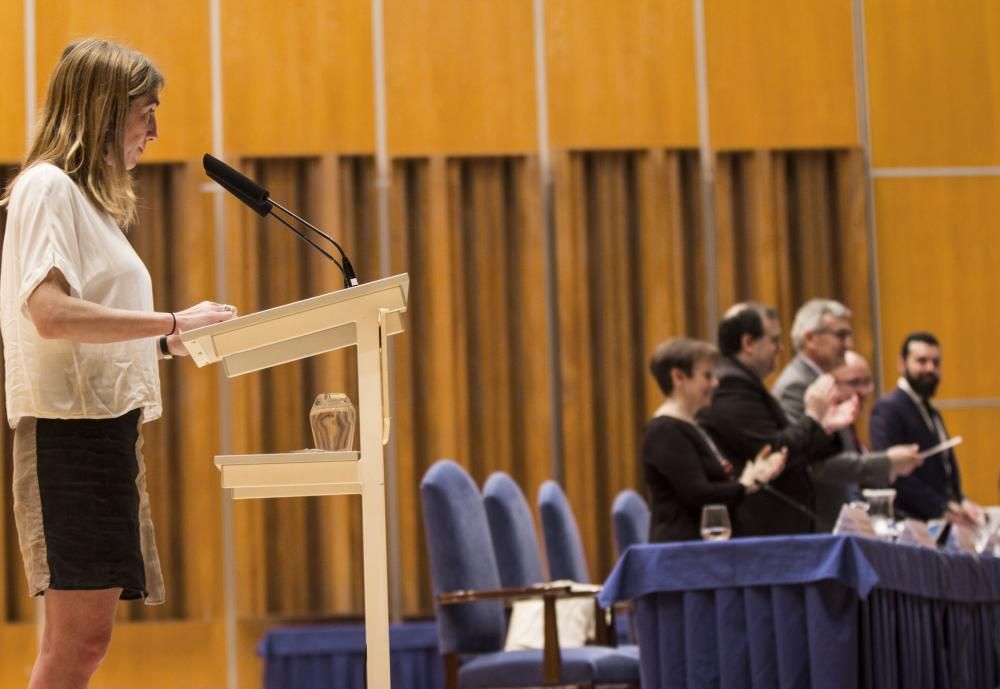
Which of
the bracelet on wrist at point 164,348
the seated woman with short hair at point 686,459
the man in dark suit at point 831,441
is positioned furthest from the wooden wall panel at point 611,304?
the bracelet on wrist at point 164,348

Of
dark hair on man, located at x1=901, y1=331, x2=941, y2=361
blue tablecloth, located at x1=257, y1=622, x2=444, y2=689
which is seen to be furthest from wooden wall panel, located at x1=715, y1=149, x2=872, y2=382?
blue tablecloth, located at x1=257, y1=622, x2=444, y2=689

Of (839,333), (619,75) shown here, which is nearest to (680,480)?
(839,333)

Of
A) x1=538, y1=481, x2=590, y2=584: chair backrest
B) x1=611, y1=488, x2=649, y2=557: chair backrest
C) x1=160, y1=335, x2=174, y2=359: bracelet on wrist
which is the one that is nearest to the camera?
x1=160, y1=335, x2=174, y2=359: bracelet on wrist

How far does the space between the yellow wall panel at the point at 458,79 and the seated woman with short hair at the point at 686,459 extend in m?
2.09

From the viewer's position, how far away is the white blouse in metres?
2.06

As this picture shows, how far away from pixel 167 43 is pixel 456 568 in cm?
300

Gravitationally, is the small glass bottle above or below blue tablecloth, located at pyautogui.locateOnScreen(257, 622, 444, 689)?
above

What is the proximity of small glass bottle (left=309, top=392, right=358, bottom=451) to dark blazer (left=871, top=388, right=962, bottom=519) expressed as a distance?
13.0 ft

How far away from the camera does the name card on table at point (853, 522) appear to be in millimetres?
3541

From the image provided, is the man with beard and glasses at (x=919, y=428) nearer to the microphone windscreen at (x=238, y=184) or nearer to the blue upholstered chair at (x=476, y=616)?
the blue upholstered chair at (x=476, y=616)

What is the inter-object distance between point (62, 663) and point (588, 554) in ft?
13.3

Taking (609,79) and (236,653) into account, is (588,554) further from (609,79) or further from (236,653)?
(609,79)

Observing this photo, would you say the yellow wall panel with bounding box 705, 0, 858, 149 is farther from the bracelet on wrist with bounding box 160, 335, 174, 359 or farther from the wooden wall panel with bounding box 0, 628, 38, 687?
the bracelet on wrist with bounding box 160, 335, 174, 359

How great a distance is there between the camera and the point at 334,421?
203 centimetres
